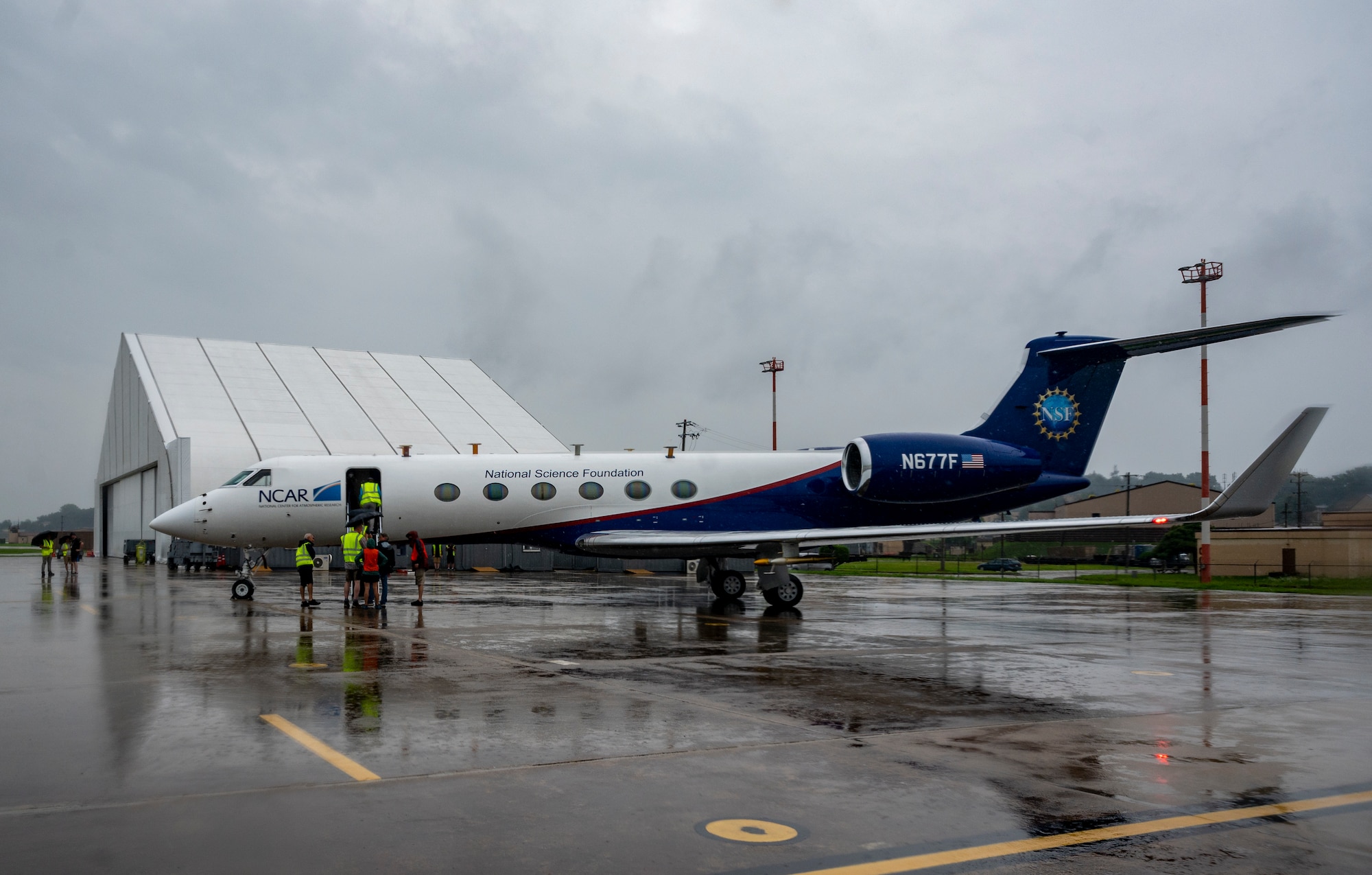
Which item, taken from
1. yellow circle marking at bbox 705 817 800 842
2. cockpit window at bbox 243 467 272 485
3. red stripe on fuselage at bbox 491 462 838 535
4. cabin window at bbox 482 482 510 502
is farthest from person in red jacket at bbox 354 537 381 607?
yellow circle marking at bbox 705 817 800 842

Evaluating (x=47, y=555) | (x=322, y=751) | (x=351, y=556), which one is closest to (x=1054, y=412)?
(x=351, y=556)

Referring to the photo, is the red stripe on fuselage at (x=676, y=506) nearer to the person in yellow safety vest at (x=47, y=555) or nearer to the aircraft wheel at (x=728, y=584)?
the aircraft wheel at (x=728, y=584)

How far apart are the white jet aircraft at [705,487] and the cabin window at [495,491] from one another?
3 centimetres

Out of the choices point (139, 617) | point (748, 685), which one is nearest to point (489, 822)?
point (748, 685)

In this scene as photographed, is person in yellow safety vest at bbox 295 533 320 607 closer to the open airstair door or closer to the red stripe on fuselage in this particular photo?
the open airstair door

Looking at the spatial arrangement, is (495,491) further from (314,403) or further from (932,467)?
(314,403)

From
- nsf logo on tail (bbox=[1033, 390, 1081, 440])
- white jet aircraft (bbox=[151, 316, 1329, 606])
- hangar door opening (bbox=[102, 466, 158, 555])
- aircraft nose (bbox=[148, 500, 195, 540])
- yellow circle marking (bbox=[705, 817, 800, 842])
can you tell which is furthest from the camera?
hangar door opening (bbox=[102, 466, 158, 555])

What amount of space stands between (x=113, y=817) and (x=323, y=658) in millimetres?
6382

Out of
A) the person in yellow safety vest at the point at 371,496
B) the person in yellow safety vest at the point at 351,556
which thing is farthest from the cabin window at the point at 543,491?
the person in yellow safety vest at the point at 351,556

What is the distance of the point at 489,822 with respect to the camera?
5016 millimetres

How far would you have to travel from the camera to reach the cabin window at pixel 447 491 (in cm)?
2102

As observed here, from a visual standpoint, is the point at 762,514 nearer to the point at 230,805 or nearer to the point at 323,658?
the point at 323,658

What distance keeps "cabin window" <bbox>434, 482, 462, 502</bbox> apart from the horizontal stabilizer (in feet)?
43.5

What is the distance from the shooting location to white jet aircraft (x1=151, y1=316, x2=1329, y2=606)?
68.7 feet
